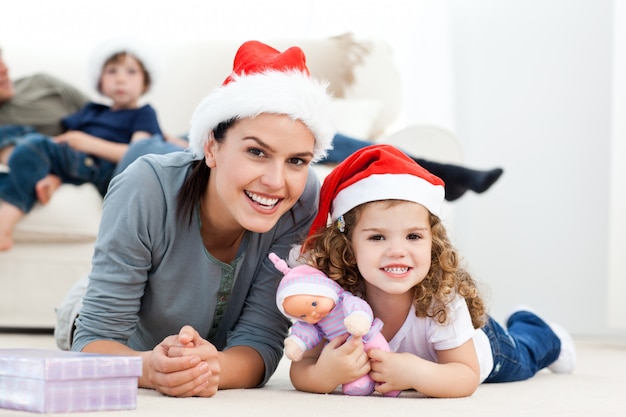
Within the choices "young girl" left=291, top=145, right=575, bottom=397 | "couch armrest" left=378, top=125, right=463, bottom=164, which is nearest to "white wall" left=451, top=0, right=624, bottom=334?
"couch armrest" left=378, top=125, right=463, bottom=164

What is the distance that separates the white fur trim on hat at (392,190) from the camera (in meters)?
1.39

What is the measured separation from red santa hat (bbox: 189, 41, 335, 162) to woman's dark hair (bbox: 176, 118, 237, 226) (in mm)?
19

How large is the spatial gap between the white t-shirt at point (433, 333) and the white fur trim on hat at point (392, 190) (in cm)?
17

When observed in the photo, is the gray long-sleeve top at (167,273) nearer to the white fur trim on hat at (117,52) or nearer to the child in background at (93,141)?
the child in background at (93,141)

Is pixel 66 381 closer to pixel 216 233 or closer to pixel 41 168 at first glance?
pixel 216 233

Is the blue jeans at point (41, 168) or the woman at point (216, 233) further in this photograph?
the blue jeans at point (41, 168)

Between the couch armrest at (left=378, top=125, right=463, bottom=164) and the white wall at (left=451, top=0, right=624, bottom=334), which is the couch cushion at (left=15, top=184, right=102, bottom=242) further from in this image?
the white wall at (left=451, top=0, right=624, bottom=334)

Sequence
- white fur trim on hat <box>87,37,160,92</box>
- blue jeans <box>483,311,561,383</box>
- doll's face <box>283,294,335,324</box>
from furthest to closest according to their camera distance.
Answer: white fur trim on hat <box>87,37,160,92</box> → blue jeans <box>483,311,561,383</box> → doll's face <box>283,294,335,324</box>

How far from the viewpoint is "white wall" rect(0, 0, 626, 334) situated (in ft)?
10.7

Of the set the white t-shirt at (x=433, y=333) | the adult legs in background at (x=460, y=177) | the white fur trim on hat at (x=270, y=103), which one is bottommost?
the white t-shirt at (x=433, y=333)

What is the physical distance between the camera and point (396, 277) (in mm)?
1378

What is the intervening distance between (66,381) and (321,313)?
1.38ft

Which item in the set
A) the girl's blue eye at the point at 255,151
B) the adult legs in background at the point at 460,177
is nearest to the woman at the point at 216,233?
the girl's blue eye at the point at 255,151

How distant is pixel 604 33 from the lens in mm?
3258
